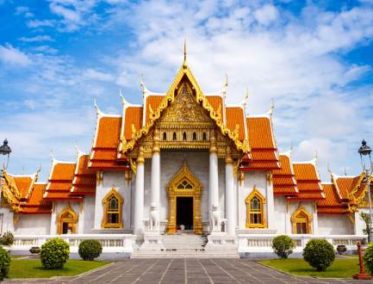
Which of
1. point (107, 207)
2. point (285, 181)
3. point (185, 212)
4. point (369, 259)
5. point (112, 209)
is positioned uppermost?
point (285, 181)

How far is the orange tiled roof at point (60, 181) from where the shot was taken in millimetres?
29422

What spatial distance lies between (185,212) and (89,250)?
920cm

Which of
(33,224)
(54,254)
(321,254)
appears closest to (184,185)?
(33,224)

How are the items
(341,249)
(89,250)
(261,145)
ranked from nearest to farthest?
(89,250)
(341,249)
(261,145)

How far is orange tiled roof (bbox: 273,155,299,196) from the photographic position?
94.2 ft

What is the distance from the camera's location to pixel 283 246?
67.0 feet

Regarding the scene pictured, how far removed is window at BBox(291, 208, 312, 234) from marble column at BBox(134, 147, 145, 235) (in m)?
10.3

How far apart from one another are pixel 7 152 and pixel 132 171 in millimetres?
10409

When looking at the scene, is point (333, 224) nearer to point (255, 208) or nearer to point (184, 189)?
point (255, 208)

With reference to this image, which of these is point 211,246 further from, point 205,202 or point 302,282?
point 302,282

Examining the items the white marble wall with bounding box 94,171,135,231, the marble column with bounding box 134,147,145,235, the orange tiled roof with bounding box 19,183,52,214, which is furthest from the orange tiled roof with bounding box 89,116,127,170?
the orange tiled roof with bounding box 19,183,52,214

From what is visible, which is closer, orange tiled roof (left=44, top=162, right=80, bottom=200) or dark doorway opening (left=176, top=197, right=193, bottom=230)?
dark doorway opening (left=176, top=197, right=193, bottom=230)

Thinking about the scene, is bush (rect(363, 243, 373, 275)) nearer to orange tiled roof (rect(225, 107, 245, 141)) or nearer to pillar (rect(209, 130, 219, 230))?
pillar (rect(209, 130, 219, 230))

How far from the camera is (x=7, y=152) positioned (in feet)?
60.5
